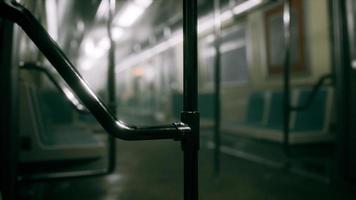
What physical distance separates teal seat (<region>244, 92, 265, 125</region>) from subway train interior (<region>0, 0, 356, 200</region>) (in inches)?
0.7

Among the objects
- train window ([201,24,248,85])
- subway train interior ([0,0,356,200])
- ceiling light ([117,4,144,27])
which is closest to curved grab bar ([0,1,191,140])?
subway train interior ([0,0,356,200])

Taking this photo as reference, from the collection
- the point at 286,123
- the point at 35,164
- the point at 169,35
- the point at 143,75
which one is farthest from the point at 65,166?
the point at 143,75

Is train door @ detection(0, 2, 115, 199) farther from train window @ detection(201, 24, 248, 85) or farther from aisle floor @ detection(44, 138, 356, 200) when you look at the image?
train window @ detection(201, 24, 248, 85)

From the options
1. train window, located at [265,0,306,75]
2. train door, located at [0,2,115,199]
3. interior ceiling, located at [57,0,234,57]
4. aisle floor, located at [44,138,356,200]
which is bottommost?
aisle floor, located at [44,138,356,200]

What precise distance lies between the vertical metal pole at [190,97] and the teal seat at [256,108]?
11.2 feet

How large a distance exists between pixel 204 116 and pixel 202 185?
8.91 ft

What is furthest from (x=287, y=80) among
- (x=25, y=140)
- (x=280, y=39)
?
(x=280, y=39)

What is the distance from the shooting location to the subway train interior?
67 cm

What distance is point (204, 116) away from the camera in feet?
16.2

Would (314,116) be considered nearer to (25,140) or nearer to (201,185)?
(201,185)

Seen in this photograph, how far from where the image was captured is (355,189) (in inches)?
82.7

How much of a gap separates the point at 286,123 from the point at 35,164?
67.5 inches

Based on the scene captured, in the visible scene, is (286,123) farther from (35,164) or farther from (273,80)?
(273,80)

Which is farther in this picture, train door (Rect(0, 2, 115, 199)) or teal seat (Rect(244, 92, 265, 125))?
teal seat (Rect(244, 92, 265, 125))
